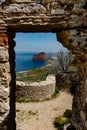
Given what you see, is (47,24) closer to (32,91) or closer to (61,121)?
(61,121)

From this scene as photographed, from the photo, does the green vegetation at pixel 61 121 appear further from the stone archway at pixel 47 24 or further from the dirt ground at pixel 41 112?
the stone archway at pixel 47 24

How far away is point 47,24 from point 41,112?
1039cm

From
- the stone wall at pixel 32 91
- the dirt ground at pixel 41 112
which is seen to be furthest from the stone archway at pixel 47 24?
the stone wall at pixel 32 91

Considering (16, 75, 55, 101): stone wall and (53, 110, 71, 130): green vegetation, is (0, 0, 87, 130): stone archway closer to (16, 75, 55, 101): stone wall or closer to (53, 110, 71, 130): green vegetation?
(53, 110, 71, 130): green vegetation

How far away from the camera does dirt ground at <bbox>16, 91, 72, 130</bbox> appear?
1291 centimetres

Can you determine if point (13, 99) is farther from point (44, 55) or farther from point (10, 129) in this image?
point (44, 55)

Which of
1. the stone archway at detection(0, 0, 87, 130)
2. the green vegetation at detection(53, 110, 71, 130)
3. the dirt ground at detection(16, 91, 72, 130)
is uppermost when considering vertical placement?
the stone archway at detection(0, 0, 87, 130)

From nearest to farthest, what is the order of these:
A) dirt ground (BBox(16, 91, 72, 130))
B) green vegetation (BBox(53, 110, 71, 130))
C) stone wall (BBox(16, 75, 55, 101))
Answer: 1. green vegetation (BBox(53, 110, 71, 130))
2. dirt ground (BBox(16, 91, 72, 130))
3. stone wall (BBox(16, 75, 55, 101))

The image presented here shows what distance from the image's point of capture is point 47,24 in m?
4.60

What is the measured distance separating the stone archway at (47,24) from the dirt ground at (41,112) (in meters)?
8.01

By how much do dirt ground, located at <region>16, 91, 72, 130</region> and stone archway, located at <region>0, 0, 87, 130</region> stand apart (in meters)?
8.01

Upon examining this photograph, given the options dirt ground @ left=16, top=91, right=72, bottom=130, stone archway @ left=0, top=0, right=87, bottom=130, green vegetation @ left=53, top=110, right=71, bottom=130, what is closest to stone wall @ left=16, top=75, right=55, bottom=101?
dirt ground @ left=16, top=91, right=72, bottom=130

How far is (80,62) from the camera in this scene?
4680 millimetres

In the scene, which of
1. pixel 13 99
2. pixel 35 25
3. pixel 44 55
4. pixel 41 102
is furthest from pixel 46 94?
pixel 44 55
